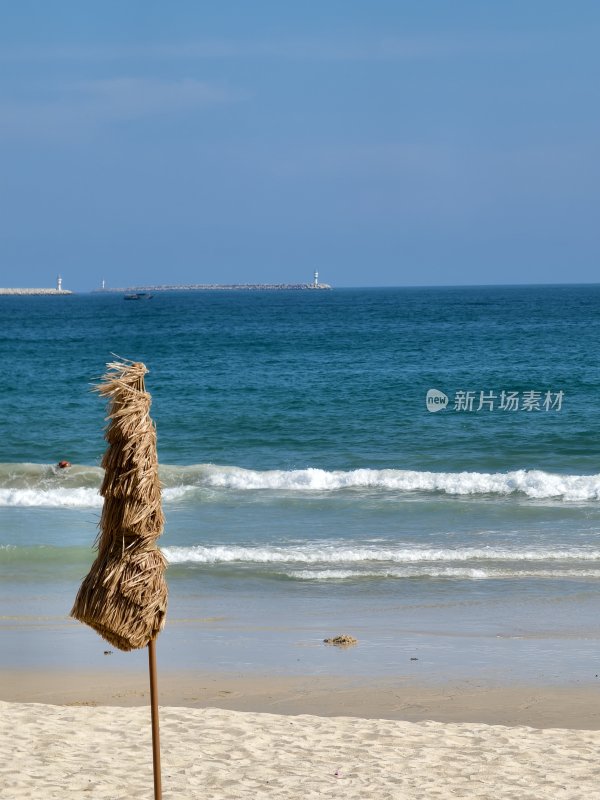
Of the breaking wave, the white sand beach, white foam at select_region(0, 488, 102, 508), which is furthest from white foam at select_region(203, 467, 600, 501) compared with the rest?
the white sand beach

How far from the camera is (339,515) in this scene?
1755 cm

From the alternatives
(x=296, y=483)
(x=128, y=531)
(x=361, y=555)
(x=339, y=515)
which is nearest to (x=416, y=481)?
(x=296, y=483)

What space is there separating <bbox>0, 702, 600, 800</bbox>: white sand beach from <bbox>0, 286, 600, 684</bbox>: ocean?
4.71 feet

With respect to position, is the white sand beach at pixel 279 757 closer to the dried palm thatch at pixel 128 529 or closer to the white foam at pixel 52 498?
the dried palm thatch at pixel 128 529

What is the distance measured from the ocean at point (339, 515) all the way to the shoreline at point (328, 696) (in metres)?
0.26

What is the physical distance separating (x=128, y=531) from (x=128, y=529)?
17mm

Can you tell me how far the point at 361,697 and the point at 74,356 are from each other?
41922mm

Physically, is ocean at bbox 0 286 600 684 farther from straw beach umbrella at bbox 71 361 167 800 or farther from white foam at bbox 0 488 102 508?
straw beach umbrella at bbox 71 361 167 800

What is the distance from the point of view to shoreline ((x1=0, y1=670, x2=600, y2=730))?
8547 mm

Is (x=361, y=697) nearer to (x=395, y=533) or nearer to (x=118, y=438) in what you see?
(x=118, y=438)

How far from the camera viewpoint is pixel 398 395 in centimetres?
3316

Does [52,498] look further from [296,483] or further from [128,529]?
[128,529]

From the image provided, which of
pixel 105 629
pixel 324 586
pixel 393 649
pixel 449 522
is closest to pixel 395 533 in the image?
pixel 449 522

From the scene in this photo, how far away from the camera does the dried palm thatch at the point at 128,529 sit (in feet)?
17.2
